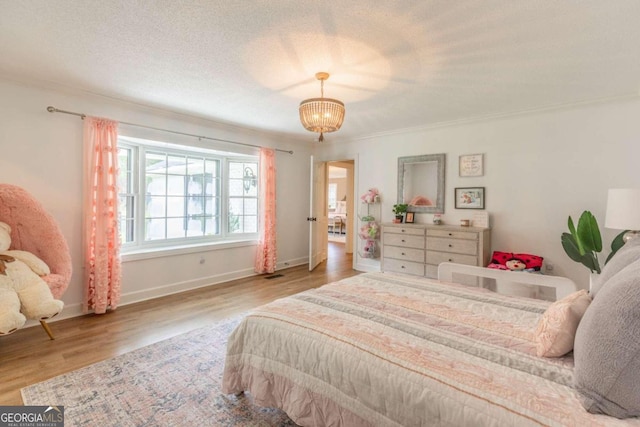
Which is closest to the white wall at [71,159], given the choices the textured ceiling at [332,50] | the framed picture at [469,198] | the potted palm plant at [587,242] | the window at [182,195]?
the textured ceiling at [332,50]

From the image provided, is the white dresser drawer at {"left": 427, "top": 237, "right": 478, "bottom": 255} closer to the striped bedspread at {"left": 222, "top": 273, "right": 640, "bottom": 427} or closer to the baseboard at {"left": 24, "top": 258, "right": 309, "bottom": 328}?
the striped bedspread at {"left": 222, "top": 273, "right": 640, "bottom": 427}

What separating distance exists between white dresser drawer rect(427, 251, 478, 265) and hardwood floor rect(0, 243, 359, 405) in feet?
5.35

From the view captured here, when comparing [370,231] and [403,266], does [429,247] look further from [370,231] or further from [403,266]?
[370,231]

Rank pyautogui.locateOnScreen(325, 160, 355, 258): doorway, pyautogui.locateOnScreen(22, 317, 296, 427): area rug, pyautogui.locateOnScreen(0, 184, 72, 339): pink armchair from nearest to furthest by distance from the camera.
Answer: pyautogui.locateOnScreen(22, 317, 296, 427): area rug, pyautogui.locateOnScreen(0, 184, 72, 339): pink armchair, pyautogui.locateOnScreen(325, 160, 355, 258): doorway

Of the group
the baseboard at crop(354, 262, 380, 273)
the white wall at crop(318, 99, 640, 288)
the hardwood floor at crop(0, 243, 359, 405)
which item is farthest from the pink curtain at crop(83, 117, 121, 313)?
the white wall at crop(318, 99, 640, 288)

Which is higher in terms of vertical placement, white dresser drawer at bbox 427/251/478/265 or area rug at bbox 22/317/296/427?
white dresser drawer at bbox 427/251/478/265

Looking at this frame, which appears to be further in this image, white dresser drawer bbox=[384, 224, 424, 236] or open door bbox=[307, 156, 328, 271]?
open door bbox=[307, 156, 328, 271]

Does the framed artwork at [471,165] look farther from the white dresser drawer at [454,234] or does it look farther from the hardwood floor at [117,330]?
the hardwood floor at [117,330]

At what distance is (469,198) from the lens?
427 cm

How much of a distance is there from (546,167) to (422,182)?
1560 mm

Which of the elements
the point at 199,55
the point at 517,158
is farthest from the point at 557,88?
the point at 199,55

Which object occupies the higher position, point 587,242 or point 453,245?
point 587,242

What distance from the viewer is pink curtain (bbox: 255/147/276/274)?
5039mm

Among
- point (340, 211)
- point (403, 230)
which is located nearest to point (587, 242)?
point (403, 230)
